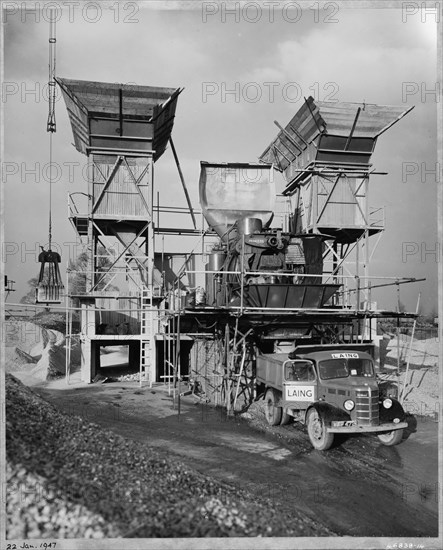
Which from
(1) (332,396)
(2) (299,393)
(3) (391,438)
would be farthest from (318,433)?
(3) (391,438)

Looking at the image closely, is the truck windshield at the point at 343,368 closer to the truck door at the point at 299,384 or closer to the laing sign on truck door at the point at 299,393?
the truck door at the point at 299,384

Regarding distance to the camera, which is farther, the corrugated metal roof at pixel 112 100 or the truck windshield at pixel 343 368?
the corrugated metal roof at pixel 112 100

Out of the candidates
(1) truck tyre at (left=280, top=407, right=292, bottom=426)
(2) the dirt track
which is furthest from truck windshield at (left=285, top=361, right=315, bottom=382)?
(2) the dirt track

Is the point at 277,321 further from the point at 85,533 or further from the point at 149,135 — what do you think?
the point at 149,135

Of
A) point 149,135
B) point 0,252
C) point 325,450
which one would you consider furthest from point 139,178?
point 325,450

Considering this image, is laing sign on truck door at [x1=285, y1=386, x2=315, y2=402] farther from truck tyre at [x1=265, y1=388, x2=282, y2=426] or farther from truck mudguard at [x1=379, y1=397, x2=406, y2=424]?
truck mudguard at [x1=379, y1=397, x2=406, y2=424]

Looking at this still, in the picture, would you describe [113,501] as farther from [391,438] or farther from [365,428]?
[391,438]

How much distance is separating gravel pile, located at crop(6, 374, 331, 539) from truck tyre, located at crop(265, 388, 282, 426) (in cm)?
531

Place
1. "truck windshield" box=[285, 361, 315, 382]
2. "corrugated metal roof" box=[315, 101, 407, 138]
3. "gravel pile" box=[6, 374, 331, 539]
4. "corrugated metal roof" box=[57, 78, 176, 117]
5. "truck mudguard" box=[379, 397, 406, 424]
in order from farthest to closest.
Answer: "corrugated metal roof" box=[315, 101, 407, 138], "corrugated metal roof" box=[57, 78, 176, 117], "truck windshield" box=[285, 361, 315, 382], "truck mudguard" box=[379, 397, 406, 424], "gravel pile" box=[6, 374, 331, 539]

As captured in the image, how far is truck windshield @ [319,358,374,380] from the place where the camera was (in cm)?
1209

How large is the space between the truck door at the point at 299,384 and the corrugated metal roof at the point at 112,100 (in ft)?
49.5

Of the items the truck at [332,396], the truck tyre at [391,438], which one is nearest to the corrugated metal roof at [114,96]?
the truck at [332,396]

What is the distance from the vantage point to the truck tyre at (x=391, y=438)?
1179cm

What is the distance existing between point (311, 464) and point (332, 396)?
1.95 m
